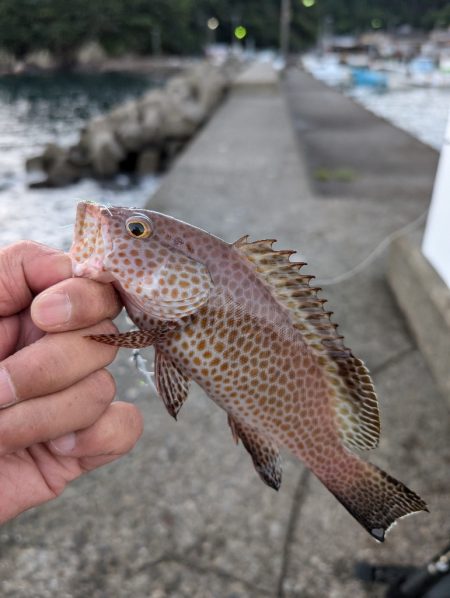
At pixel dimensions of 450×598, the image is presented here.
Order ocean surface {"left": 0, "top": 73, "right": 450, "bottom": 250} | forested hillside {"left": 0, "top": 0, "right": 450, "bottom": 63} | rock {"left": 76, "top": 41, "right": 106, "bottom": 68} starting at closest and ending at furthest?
1. ocean surface {"left": 0, "top": 73, "right": 450, "bottom": 250}
2. forested hillside {"left": 0, "top": 0, "right": 450, "bottom": 63}
3. rock {"left": 76, "top": 41, "right": 106, "bottom": 68}

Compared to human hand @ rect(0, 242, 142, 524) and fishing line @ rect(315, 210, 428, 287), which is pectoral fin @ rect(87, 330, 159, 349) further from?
fishing line @ rect(315, 210, 428, 287)

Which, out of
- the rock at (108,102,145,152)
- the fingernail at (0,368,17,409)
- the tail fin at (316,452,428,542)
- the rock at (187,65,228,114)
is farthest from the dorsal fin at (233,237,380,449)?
the rock at (187,65,228,114)

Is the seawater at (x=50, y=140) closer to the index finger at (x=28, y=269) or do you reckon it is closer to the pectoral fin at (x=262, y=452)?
the index finger at (x=28, y=269)

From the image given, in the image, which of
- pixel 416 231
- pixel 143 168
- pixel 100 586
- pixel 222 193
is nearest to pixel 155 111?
pixel 143 168

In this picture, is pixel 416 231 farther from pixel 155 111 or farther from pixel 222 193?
pixel 155 111

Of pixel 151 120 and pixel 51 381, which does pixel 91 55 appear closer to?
pixel 151 120
